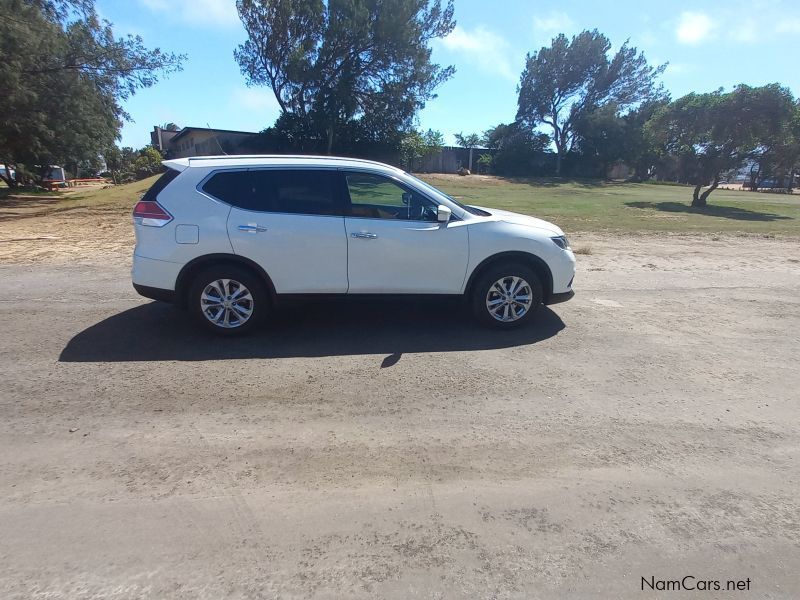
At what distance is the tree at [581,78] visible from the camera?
6469 cm

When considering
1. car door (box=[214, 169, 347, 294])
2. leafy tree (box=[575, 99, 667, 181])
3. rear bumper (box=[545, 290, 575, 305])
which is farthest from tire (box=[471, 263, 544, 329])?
leafy tree (box=[575, 99, 667, 181])

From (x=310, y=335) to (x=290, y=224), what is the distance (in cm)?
122

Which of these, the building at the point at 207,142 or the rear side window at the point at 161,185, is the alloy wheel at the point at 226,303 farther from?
the building at the point at 207,142

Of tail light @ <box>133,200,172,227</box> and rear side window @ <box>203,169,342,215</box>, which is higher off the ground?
rear side window @ <box>203,169,342,215</box>

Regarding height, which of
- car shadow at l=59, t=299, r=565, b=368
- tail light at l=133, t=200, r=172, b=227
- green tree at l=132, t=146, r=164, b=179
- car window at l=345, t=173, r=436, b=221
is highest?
green tree at l=132, t=146, r=164, b=179

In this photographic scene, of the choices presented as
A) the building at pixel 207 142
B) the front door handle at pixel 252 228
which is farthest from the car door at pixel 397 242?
the building at pixel 207 142

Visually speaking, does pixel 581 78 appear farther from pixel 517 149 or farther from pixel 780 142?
pixel 780 142

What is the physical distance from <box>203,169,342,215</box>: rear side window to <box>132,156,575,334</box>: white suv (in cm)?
1

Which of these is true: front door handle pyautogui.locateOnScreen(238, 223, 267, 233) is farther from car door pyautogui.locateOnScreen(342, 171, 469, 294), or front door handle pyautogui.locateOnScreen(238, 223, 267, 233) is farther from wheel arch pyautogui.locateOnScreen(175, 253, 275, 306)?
car door pyautogui.locateOnScreen(342, 171, 469, 294)

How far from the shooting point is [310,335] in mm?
5512

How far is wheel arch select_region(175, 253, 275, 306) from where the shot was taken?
5.16m

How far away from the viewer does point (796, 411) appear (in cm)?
404

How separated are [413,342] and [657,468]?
2688 mm

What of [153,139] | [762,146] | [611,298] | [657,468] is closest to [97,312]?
[657,468]
